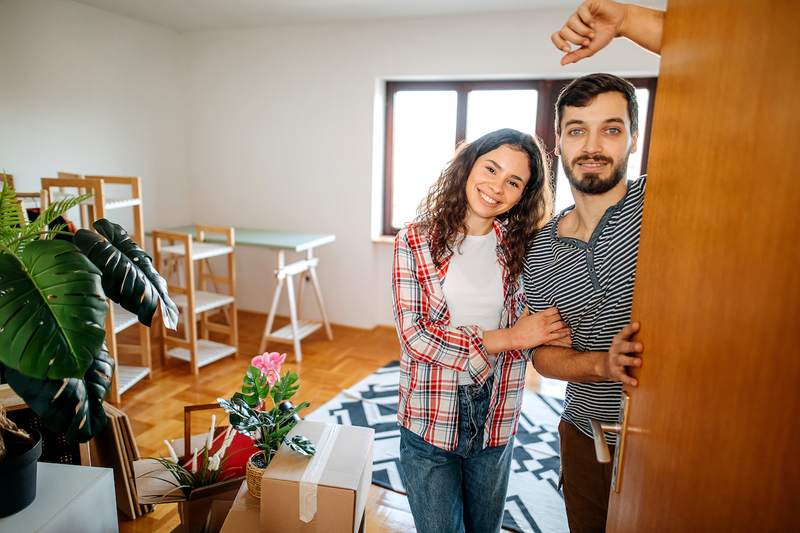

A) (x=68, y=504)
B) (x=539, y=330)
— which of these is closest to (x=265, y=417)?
(x=68, y=504)

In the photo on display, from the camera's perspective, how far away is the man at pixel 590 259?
3.70ft

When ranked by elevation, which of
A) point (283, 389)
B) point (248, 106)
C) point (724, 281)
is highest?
point (248, 106)

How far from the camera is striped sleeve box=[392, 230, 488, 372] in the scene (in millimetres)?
1227

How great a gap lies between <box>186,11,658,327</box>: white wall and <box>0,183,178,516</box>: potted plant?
10.5 ft

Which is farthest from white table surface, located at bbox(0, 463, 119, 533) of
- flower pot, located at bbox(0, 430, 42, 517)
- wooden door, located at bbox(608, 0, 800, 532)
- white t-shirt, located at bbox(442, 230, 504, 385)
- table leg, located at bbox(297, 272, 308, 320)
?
table leg, located at bbox(297, 272, 308, 320)

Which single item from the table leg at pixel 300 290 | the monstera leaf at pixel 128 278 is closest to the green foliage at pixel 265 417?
the monstera leaf at pixel 128 278

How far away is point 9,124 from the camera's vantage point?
10.9ft

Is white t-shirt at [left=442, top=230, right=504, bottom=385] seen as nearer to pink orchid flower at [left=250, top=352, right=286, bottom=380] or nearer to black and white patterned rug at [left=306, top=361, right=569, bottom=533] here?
pink orchid flower at [left=250, top=352, right=286, bottom=380]

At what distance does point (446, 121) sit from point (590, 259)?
314 cm

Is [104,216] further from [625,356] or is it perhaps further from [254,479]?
[625,356]

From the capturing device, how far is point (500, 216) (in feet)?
4.68

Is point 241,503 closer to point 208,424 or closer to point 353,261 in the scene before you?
point 208,424

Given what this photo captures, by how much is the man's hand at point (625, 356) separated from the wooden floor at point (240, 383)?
144 cm

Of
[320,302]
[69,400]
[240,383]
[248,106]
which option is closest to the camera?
[69,400]
